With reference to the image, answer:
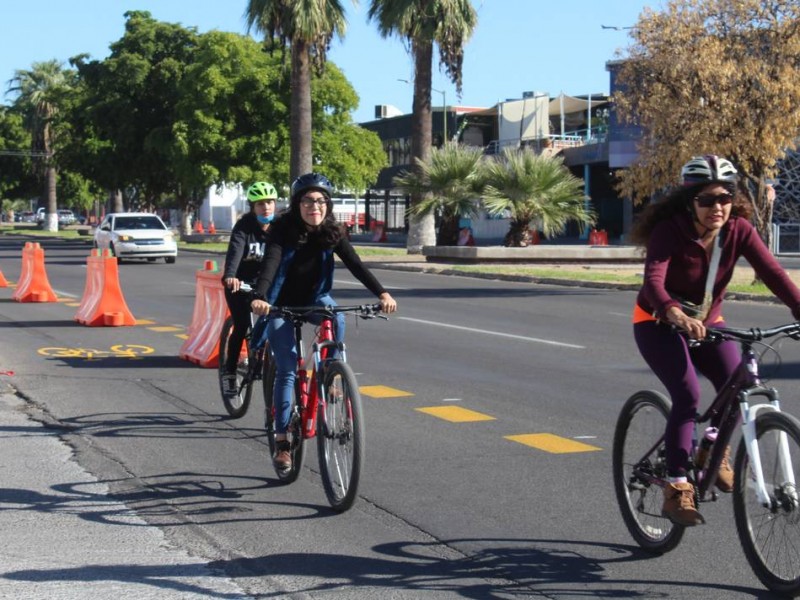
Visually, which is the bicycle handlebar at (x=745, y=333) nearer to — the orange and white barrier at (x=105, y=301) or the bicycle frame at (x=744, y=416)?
the bicycle frame at (x=744, y=416)

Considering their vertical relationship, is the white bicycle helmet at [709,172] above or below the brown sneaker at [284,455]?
above

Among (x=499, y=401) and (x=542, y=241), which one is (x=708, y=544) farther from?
(x=542, y=241)

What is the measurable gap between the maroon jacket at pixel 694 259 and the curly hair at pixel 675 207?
41 millimetres

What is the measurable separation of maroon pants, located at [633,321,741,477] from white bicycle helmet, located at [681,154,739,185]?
0.66 metres

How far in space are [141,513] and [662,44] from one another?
19968 mm

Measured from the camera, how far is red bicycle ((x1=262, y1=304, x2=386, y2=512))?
6.50m

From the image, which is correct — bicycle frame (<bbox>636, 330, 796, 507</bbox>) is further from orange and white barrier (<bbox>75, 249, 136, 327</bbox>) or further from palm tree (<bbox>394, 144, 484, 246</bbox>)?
palm tree (<bbox>394, 144, 484, 246</bbox>)

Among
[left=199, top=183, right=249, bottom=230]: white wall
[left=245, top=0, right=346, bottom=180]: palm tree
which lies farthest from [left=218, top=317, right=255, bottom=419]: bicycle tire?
[left=199, top=183, right=249, bottom=230]: white wall

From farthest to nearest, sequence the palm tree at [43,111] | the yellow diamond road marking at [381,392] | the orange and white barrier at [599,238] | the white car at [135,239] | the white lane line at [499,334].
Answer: the palm tree at [43,111]
the orange and white barrier at [599,238]
the white car at [135,239]
the white lane line at [499,334]
the yellow diamond road marking at [381,392]

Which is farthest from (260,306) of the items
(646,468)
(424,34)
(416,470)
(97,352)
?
(424,34)

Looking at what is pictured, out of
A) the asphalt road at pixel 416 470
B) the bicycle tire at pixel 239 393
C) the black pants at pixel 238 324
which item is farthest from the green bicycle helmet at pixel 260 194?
the asphalt road at pixel 416 470

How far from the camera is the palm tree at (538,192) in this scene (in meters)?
33.5

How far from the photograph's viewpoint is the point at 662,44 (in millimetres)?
24516

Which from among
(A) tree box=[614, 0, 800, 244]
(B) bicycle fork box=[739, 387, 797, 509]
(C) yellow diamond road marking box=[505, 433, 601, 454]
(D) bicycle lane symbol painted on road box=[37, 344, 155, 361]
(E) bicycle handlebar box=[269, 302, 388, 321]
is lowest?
(D) bicycle lane symbol painted on road box=[37, 344, 155, 361]
